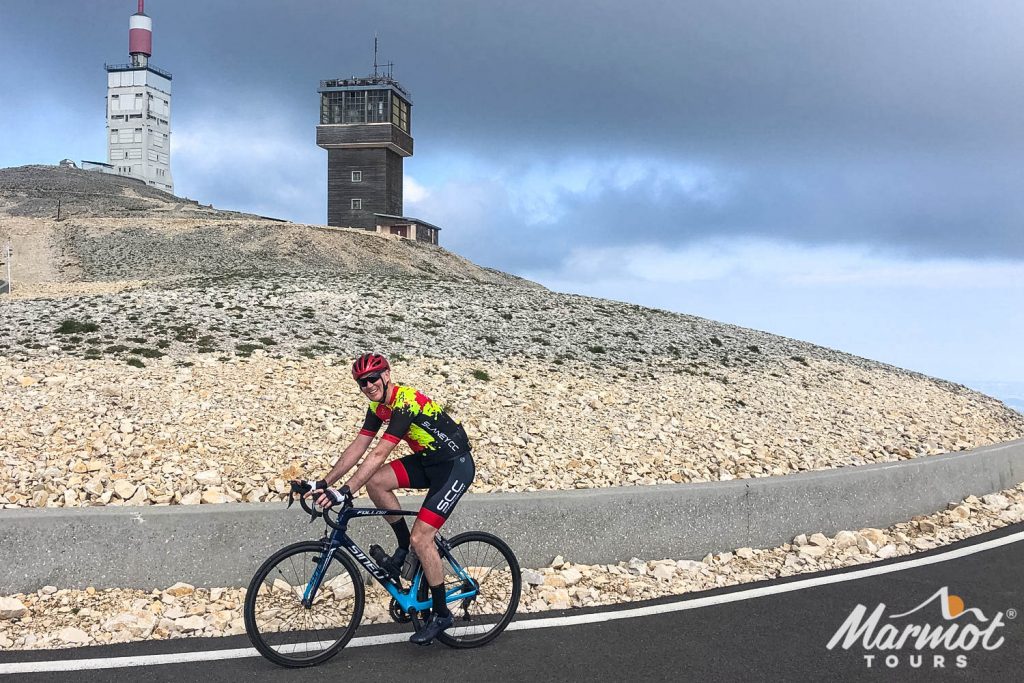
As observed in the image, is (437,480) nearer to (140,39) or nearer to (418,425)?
(418,425)

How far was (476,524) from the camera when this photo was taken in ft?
22.0

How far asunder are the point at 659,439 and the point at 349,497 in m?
7.22

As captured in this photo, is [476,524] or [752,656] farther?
[476,524]

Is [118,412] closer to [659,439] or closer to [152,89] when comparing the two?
[659,439]

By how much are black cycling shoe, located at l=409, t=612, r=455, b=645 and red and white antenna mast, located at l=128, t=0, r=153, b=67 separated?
142 meters

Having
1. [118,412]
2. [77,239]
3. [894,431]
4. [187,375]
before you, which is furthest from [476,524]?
[77,239]

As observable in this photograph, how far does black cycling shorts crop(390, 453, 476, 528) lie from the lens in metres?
5.19

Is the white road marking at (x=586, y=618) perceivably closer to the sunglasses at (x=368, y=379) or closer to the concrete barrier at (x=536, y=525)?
the concrete barrier at (x=536, y=525)

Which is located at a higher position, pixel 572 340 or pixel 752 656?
pixel 572 340

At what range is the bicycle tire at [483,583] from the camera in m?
5.46

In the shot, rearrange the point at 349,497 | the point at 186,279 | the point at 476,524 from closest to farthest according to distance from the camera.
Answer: the point at 349,497, the point at 476,524, the point at 186,279

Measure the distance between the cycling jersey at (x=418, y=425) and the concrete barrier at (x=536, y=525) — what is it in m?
1.49

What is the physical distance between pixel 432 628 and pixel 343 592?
0.69 meters

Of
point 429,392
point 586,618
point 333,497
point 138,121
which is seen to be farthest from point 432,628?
point 138,121
